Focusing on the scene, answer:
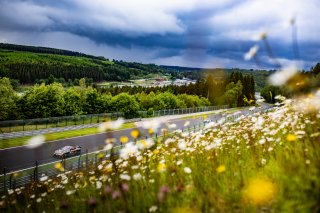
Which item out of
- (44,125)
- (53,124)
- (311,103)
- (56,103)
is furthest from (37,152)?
(56,103)

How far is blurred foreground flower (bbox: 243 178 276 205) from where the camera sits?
291cm

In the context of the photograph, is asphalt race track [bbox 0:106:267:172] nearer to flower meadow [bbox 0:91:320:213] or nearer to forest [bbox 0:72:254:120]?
flower meadow [bbox 0:91:320:213]

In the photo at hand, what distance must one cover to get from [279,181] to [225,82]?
13099 centimetres

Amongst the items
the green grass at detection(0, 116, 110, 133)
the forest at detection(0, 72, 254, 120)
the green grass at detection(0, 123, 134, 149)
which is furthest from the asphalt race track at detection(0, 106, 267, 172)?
the forest at detection(0, 72, 254, 120)

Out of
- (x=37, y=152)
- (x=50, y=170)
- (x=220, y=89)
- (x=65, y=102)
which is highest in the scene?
(x=220, y=89)

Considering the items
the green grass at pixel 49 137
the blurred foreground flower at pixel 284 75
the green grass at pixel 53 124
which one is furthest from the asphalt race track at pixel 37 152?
the blurred foreground flower at pixel 284 75

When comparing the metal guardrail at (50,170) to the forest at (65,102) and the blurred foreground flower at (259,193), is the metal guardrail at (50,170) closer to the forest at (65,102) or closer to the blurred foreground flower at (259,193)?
the blurred foreground flower at (259,193)

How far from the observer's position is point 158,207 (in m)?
3.61

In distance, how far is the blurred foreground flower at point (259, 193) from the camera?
9.55ft

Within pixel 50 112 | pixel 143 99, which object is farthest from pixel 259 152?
pixel 143 99

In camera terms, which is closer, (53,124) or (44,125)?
(44,125)

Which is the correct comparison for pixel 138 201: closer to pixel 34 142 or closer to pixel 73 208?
pixel 73 208

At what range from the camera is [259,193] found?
2.92 meters

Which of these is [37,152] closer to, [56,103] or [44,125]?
[44,125]
